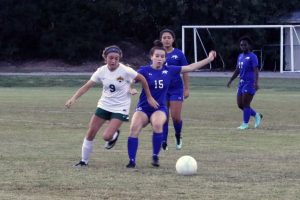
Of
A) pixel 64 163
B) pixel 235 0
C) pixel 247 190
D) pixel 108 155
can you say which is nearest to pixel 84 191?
pixel 247 190

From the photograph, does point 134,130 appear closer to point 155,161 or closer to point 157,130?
point 157,130

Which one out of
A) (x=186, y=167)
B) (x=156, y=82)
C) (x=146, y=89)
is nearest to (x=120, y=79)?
(x=146, y=89)

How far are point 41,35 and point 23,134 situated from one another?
41030 millimetres

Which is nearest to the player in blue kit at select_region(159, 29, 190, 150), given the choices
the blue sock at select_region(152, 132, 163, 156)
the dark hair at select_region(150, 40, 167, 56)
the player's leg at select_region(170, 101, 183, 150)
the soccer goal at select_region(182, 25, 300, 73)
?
the player's leg at select_region(170, 101, 183, 150)

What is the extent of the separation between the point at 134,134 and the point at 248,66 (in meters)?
7.36

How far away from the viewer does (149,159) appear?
12695mm

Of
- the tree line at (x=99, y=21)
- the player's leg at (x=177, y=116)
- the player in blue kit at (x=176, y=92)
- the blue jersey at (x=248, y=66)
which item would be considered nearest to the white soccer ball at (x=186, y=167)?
the player in blue kit at (x=176, y=92)

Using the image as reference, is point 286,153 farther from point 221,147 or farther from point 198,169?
point 198,169

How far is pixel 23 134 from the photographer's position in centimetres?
1677

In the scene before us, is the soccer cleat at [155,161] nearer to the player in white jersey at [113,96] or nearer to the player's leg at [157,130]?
the player's leg at [157,130]

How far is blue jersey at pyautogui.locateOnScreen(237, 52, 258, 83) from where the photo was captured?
18547 mm

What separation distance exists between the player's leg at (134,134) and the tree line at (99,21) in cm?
4130

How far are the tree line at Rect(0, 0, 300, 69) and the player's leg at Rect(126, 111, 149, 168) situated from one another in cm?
4130

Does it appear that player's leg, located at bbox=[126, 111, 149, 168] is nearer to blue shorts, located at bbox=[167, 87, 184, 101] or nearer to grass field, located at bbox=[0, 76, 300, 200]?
grass field, located at bbox=[0, 76, 300, 200]
